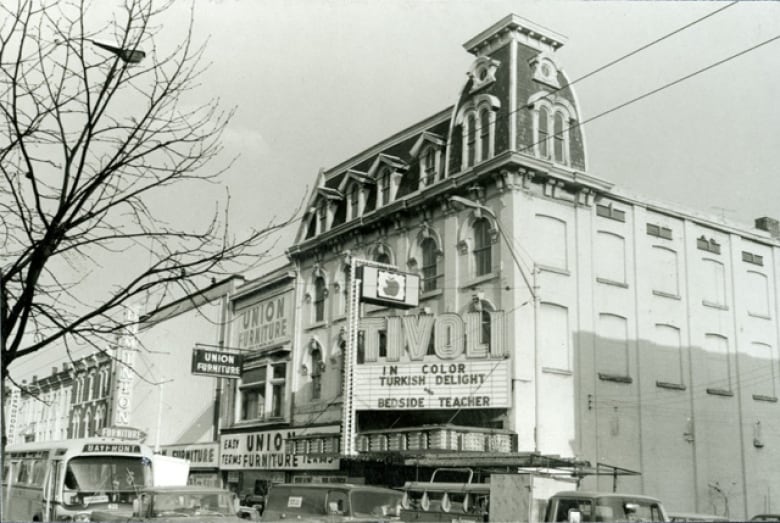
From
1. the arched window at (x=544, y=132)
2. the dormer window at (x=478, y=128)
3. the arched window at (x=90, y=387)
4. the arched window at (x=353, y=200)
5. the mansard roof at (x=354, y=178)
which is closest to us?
the arched window at (x=544, y=132)

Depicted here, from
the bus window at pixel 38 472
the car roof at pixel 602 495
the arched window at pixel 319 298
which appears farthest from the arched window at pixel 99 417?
the car roof at pixel 602 495

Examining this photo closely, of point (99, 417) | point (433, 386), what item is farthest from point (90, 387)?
point (433, 386)

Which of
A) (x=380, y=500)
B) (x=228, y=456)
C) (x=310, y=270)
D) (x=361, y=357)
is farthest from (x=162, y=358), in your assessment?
(x=380, y=500)

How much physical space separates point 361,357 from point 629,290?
9829 millimetres

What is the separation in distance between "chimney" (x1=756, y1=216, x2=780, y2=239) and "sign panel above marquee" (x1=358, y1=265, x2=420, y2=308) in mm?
16250

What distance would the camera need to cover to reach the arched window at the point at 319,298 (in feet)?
128

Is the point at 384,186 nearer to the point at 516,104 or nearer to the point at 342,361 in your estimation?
the point at 342,361

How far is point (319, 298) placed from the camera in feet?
129

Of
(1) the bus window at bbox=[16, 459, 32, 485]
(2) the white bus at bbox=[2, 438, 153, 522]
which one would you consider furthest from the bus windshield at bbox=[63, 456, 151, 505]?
(1) the bus window at bbox=[16, 459, 32, 485]

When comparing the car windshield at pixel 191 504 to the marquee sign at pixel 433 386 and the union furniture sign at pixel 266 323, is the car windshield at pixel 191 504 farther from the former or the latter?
the union furniture sign at pixel 266 323

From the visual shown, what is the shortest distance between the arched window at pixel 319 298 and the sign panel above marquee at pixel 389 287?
7610 millimetres

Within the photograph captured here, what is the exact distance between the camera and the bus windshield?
1900 cm

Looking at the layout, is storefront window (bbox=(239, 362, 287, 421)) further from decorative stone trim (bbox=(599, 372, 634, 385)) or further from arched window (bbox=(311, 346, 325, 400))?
decorative stone trim (bbox=(599, 372, 634, 385))

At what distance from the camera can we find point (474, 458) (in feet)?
81.1
